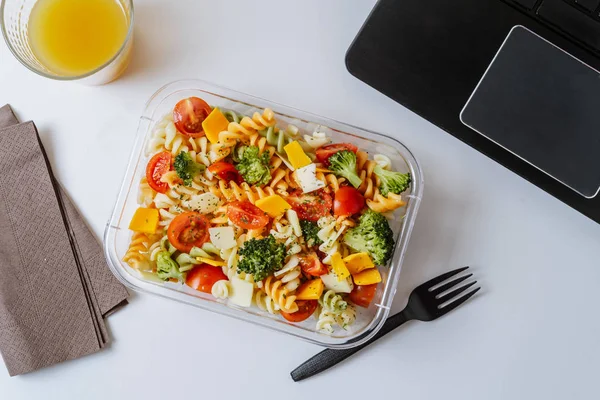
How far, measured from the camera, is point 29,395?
2090mm

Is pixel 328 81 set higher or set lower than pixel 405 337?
higher

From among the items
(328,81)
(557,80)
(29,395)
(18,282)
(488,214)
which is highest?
(557,80)

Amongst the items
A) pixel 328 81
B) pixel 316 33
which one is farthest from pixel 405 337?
pixel 316 33

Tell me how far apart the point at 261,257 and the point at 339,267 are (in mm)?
238

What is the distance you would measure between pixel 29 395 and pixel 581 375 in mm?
1870

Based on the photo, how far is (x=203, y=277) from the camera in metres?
1.92

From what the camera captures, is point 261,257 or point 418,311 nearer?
point 261,257

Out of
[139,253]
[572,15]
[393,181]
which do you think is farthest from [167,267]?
[572,15]

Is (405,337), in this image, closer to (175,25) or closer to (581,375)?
(581,375)

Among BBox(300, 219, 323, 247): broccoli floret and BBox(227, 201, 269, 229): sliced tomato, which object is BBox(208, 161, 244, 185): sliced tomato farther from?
BBox(300, 219, 323, 247): broccoli floret

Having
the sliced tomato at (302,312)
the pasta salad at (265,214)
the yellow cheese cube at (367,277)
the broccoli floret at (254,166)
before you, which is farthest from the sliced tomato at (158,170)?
the yellow cheese cube at (367,277)

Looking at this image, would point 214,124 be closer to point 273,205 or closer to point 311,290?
point 273,205

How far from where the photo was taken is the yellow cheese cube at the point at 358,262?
6.15 feet

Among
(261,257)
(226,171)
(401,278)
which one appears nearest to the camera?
(261,257)
